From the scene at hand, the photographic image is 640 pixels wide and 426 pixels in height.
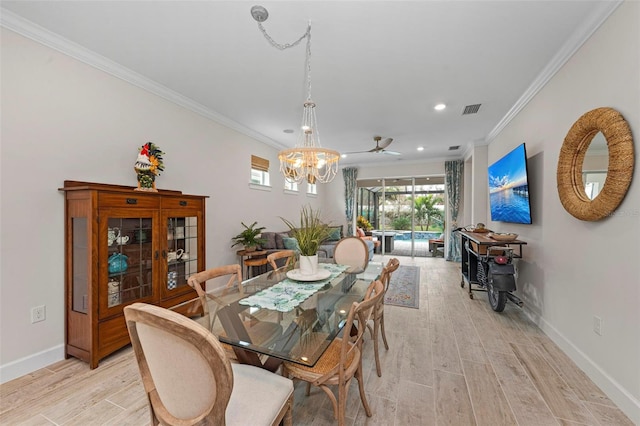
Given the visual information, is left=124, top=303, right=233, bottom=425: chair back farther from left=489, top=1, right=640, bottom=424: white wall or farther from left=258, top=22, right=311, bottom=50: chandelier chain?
left=489, top=1, right=640, bottom=424: white wall

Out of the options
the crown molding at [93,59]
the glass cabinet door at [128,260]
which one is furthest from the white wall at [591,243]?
the crown molding at [93,59]

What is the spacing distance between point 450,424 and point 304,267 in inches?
55.3

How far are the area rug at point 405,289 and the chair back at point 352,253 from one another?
1.01 m

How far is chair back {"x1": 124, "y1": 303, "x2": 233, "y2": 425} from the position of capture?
0.78 metres

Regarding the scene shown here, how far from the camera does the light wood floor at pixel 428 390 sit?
5.33ft

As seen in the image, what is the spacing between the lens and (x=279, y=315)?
1593mm

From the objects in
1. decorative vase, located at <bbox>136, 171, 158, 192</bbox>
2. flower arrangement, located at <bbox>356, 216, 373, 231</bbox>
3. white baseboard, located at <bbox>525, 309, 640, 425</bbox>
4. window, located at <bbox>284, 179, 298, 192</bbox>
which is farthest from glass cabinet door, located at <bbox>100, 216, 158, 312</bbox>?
flower arrangement, located at <bbox>356, 216, 373, 231</bbox>

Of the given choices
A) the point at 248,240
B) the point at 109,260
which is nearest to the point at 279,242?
the point at 248,240

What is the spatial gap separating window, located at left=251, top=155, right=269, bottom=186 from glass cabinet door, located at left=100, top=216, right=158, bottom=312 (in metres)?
2.47

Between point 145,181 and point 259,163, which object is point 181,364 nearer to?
point 145,181

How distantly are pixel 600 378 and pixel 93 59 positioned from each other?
194 inches

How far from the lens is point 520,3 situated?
5.99 ft

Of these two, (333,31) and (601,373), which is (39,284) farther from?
(601,373)

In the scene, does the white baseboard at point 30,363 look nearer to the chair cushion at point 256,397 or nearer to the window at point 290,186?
the chair cushion at point 256,397
